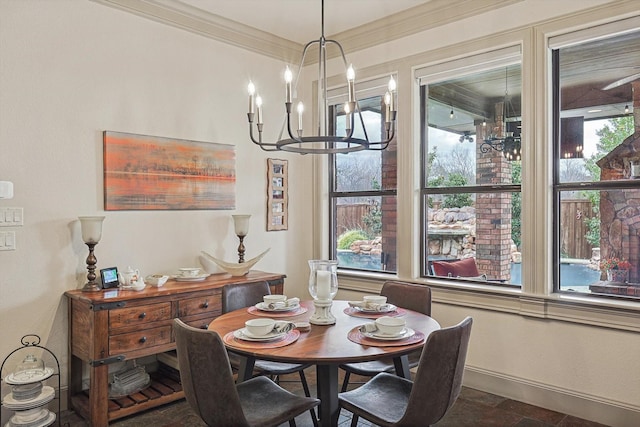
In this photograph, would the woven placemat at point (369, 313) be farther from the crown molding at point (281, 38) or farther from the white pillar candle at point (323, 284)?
the crown molding at point (281, 38)

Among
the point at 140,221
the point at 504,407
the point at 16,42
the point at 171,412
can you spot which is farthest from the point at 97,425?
the point at 504,407

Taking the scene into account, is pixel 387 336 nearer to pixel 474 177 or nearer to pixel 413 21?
pixel 474 177

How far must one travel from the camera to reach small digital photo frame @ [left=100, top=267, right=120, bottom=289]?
3.07 metres

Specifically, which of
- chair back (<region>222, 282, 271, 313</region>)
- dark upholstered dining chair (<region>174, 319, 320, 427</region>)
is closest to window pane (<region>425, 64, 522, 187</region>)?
chair back (<region>222, 282, 271, 313</region>)

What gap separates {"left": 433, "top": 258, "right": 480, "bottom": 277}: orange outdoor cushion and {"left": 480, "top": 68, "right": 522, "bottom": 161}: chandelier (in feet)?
2.75

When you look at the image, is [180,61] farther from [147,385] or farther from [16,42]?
[147,385]

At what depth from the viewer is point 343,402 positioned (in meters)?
2.15

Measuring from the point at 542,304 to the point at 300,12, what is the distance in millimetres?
2823

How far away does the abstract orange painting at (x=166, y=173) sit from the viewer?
10.7 feet

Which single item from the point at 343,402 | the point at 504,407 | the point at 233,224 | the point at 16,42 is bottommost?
the point at 504,407

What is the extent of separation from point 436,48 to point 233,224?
2.19m

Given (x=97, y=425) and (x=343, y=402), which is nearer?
(x=343, y=402)

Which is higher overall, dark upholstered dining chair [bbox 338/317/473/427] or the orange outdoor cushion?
the orange outdoor cushion

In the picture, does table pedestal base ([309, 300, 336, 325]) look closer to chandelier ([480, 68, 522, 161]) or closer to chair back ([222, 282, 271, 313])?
chair back ([222, 282, 271, 313])
